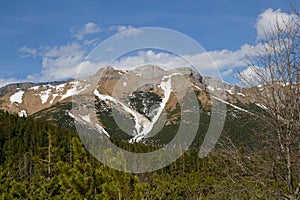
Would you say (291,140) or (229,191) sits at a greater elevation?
(291,140)

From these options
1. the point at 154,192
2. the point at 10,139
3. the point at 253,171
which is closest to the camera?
the point at 253,171

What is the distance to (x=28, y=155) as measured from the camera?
6862 centimetres

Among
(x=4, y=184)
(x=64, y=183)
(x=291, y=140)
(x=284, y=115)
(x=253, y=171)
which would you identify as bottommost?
(x=4, y=184)

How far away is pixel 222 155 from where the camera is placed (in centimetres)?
856

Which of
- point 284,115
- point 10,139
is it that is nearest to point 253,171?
point 284,115

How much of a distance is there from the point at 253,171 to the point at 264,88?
6.37 feet

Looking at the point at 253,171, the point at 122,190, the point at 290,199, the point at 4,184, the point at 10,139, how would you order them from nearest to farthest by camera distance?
the point at 290,199
the point at 253,171
the point at 122,190
the point at 4,184
the point at 10,139

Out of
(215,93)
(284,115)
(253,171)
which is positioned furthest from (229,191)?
(215,93)

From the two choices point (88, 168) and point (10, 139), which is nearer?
point (88, 168)

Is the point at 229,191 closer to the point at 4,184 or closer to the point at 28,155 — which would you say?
the point at 4,184

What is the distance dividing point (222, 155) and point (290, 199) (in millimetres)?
1740

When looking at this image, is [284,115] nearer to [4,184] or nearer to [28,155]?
[4,184]

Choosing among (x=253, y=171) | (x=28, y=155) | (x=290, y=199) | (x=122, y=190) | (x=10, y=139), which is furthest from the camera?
(x=10, y=139)

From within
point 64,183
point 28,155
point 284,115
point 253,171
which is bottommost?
point 28,155
